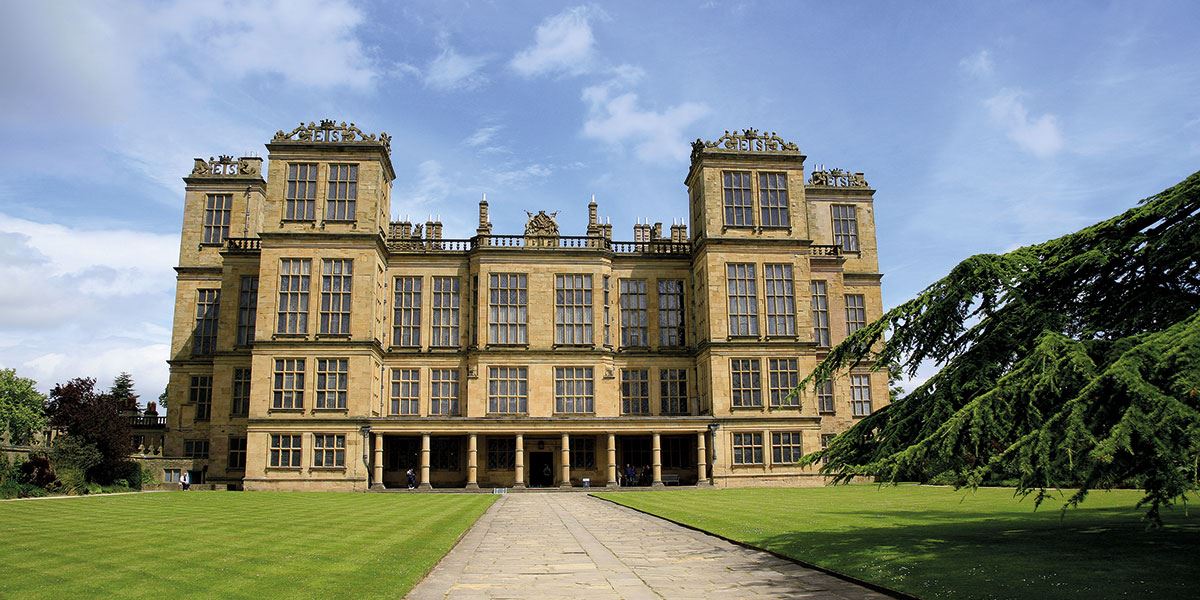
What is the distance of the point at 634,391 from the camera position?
152ft

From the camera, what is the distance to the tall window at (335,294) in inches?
1665

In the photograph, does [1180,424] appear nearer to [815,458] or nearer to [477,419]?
[815,458]

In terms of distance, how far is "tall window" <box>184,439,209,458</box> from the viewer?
150 feet

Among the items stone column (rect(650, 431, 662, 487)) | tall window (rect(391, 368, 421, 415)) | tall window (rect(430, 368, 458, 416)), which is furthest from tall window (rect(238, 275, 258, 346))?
stone column (rect(650, 431, 662, 487))

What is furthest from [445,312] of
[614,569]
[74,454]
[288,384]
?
[614,569]

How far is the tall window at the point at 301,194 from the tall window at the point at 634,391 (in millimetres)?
19845

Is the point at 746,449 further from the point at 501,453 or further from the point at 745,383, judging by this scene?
the point at 501,453

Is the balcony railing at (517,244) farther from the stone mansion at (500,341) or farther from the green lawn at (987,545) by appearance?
the green lawn at (987,545)

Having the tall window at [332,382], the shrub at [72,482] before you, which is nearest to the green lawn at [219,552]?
the shrub at [72,482]

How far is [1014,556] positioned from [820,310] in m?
36.5

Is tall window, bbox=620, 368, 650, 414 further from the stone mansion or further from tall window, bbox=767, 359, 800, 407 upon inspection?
tall window, bbox=767, 359, 800, 407

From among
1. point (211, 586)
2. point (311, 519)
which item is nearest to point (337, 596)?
point (211, 586)

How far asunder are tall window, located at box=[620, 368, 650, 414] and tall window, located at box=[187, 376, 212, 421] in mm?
24564

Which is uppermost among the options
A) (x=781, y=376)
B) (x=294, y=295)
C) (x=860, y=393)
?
(x=294, y=295)
